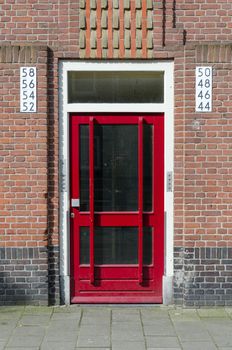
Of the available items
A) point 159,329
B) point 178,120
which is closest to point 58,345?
point 159,329

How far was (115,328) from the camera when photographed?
572 centimetres

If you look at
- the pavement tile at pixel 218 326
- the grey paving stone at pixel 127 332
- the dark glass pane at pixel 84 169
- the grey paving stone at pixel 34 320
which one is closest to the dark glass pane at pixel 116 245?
the dark glass pane at pixel 84 169

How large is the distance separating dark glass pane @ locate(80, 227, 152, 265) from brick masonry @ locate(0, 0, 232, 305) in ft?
1.57

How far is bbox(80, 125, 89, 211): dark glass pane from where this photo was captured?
6.60 metres

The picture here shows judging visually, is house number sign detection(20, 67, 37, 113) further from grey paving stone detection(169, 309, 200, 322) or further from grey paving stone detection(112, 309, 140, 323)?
grey paving stone detection(169, 309, 200, 322)

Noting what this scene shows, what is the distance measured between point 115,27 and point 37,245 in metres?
2.83

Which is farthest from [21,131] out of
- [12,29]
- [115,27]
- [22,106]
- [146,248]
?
[146,248]

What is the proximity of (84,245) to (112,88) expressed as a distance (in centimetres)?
201

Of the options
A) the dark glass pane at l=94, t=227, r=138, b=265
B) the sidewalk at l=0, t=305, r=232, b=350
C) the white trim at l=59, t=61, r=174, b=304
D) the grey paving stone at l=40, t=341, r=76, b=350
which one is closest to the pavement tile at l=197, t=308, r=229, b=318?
the sidewalk at l=0, t=305, r=232, b=350

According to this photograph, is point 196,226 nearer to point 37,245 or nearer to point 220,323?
point 220,323

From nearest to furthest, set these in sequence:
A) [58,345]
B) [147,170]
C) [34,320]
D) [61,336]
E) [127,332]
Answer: [58,345] < [61,336] < [127,332] < [34,320] < [147,170]

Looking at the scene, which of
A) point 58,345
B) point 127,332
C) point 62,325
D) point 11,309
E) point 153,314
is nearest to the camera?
point 58,345

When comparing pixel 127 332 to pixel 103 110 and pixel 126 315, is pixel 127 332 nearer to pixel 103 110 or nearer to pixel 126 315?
pixel 126 315

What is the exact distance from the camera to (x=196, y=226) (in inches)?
252
